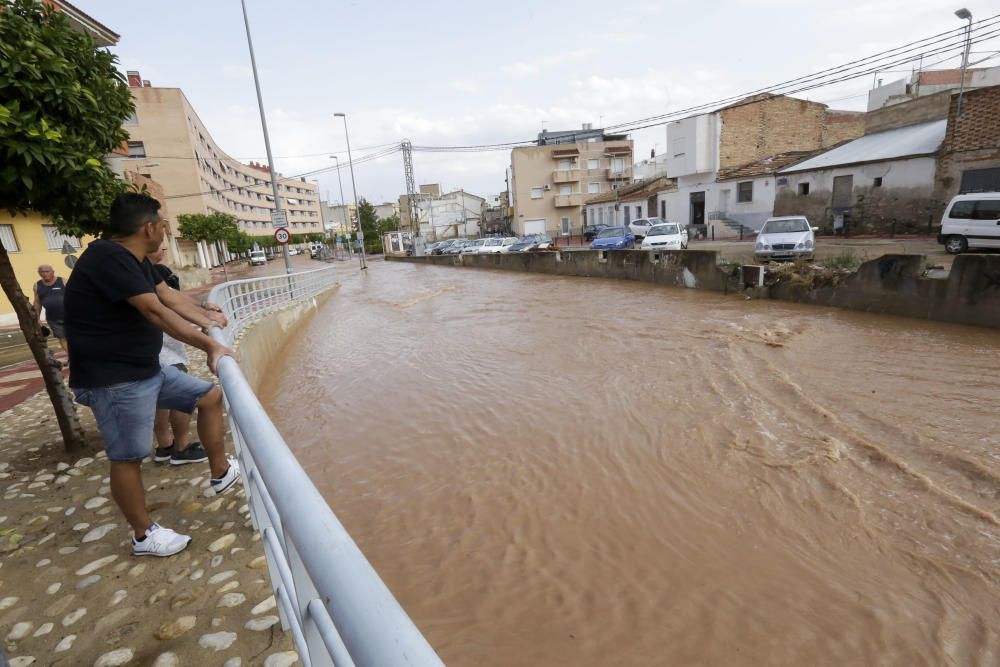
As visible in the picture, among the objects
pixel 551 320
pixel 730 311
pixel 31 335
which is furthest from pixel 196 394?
pixel 730 311

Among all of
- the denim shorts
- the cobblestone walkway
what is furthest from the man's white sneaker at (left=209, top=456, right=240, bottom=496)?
the denim shorts

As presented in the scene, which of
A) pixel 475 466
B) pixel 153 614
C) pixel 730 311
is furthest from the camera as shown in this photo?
pixel 730 311

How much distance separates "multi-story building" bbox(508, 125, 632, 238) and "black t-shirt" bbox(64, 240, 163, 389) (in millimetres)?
47182

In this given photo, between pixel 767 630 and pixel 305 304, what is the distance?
44.4 ft

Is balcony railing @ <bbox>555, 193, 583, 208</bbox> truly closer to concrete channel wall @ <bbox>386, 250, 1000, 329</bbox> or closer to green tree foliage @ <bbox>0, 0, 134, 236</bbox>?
concrete channel wall @ <bbox>386, 250, 1000, 329</bbox>

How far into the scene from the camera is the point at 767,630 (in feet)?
9.18

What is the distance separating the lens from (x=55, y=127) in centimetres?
311

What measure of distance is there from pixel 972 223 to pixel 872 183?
29.0ft

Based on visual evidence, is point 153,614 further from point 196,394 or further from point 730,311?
point 730,311

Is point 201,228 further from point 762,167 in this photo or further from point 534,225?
point 762,167

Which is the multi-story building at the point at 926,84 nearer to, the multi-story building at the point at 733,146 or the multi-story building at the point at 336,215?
the multi-story building at the point at 733,146

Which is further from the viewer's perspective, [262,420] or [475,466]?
[475,466]

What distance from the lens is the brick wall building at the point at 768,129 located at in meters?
29.5

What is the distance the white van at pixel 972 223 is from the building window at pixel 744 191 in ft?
46.7
